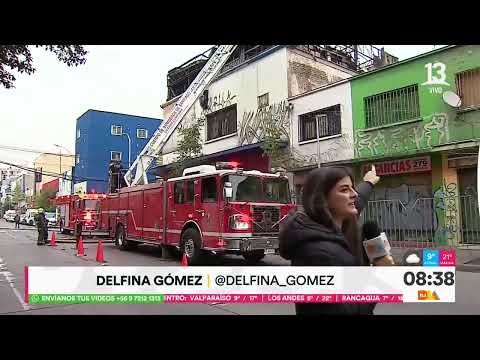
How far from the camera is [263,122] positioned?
20.8 feet

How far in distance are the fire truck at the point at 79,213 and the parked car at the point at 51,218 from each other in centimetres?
8

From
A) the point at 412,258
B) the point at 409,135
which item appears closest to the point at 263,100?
the point at 409,135

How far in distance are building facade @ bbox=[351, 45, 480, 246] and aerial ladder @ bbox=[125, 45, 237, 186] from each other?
181 centimetres

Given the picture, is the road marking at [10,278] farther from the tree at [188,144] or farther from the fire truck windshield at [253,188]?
the fire truck windshield at [253,188]

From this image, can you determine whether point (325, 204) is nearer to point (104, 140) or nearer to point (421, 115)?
point (104, 140)

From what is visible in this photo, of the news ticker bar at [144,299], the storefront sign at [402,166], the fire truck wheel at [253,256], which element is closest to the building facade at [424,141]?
the storefront sign at [402,166]

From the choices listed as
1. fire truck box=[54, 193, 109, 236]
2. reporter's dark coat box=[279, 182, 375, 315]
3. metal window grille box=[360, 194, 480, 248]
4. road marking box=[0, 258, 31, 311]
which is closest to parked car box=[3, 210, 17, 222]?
fire truck box=[54, 193, 109, 236]

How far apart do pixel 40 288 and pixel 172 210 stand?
4.34 m

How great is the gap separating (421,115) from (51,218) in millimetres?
5358

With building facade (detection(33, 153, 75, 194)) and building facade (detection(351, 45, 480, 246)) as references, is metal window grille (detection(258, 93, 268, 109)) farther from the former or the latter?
building facade (detection(33, 153, 75, 194))

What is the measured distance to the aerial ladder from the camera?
4.59 metres
